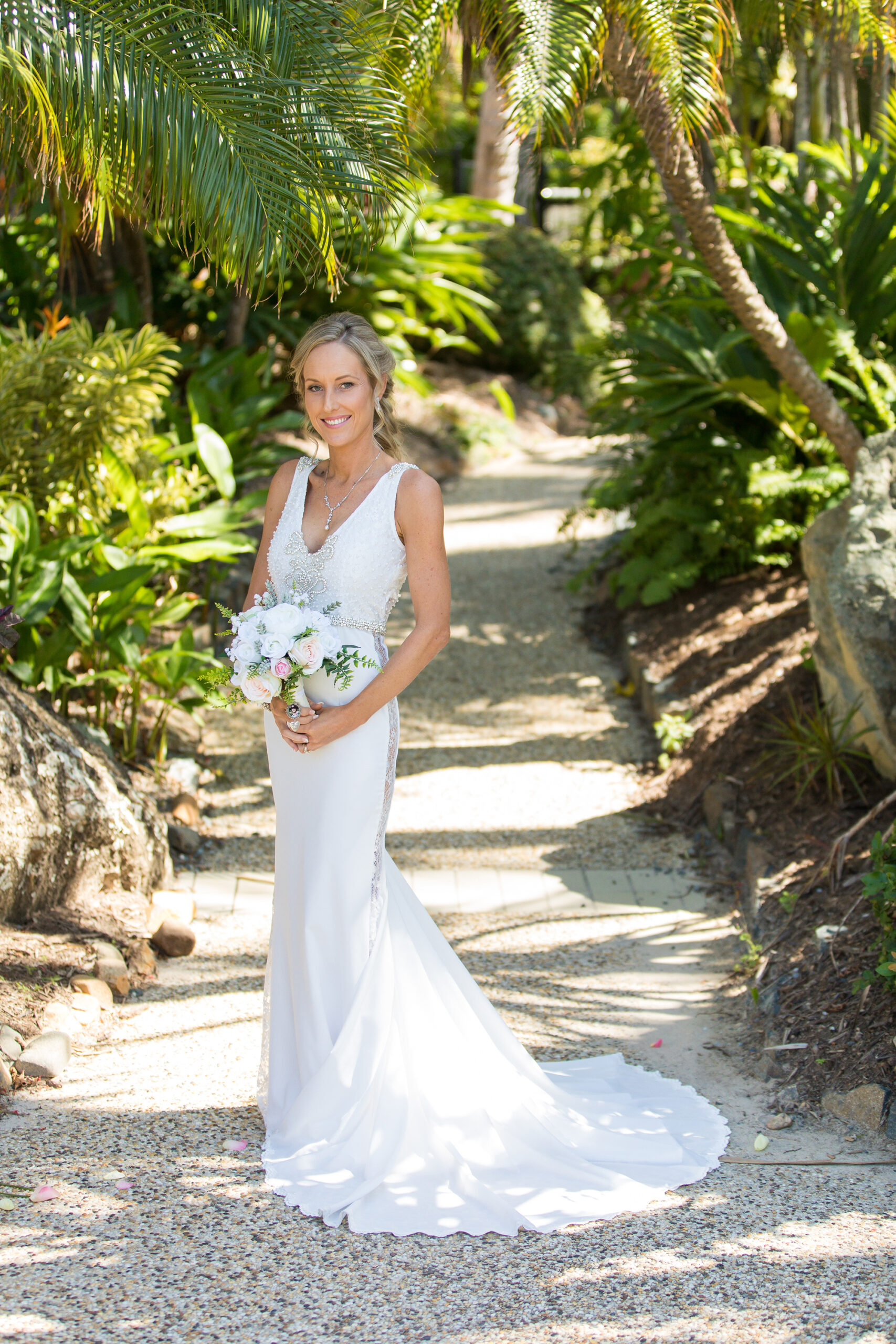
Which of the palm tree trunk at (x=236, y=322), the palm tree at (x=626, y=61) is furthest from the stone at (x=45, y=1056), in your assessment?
the palm tree trunk at (x=236, y=322)

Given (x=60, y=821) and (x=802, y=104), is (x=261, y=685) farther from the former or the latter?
(x=802, y=104)

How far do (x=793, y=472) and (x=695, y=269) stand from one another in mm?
1504

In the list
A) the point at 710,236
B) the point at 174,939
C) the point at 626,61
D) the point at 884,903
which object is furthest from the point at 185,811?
the point at 626,61

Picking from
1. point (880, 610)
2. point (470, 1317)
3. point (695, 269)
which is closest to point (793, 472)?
point (695, 269)

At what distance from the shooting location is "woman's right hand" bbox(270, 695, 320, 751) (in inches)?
118

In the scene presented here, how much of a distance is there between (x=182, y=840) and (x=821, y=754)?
274cm

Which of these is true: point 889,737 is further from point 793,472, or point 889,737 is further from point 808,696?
point 793,472

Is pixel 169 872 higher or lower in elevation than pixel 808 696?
lower

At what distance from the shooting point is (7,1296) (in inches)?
95.0

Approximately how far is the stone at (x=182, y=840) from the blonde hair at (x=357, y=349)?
2622 mm

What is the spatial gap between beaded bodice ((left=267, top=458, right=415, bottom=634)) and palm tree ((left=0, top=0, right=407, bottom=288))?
0.85m

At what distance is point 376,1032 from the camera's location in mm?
3016

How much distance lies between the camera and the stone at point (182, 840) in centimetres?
523

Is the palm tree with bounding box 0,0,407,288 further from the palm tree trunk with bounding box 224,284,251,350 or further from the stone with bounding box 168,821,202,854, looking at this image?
the palm tree trunk with bounding box 224,284,251,350
